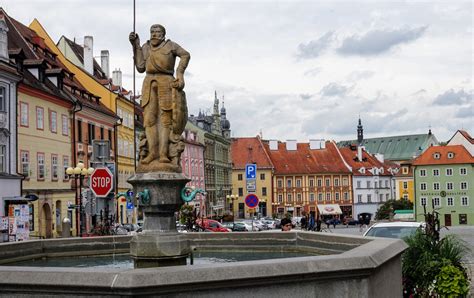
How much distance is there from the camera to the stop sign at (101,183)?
594 inches

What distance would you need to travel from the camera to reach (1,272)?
239 inches

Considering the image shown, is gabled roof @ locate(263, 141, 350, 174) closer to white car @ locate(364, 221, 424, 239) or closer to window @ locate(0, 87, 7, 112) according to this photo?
window @ locate(0, 87, 7, 112)

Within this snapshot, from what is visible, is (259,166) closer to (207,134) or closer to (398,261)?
(207,134)

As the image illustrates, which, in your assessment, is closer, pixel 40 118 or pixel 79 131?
pixel 40 118

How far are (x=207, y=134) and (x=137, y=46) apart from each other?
77.2 m

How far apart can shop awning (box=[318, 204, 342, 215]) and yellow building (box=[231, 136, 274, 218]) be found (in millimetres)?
7138

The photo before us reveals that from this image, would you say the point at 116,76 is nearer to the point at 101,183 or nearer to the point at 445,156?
the point at 445,156

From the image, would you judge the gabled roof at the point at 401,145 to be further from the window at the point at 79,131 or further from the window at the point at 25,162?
the window at the point at 25,162

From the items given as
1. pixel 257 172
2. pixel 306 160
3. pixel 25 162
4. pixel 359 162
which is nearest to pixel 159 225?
pixel 25 162

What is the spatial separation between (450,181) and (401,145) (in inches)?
2380

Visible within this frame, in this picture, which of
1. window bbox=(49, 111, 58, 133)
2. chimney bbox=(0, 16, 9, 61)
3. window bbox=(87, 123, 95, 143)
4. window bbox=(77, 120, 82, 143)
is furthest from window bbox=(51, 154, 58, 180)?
chimney bbox=(0, 16, 9, 61)

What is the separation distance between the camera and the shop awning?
92.7 metres

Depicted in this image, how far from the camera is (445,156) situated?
86.1 m

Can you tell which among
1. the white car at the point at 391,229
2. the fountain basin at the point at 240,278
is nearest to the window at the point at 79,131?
the white car at the point at 391,229
